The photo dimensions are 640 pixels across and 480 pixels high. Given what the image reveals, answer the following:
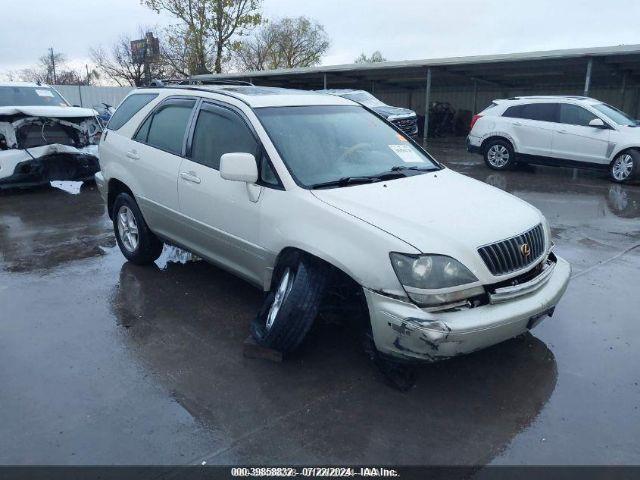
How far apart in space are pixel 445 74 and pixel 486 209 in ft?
67.9

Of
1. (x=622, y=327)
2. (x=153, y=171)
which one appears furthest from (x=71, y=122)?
(x=622, y=327)

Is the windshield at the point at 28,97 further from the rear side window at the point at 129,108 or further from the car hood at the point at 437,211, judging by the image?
the car hood at the point at 437,211

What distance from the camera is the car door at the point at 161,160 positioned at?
15.1 feet

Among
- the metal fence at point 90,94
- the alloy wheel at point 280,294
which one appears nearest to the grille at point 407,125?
the alloy wheel at point 280,294

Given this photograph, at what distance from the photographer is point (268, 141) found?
3.85 meters

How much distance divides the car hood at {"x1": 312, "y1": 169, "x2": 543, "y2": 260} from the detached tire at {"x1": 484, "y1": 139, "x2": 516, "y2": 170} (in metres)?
9.16

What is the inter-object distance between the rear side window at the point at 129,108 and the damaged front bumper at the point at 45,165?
13.6 feet

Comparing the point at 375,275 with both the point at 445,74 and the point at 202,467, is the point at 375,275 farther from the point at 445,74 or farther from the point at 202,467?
the point at 445,74

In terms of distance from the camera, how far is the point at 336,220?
3.24 meters

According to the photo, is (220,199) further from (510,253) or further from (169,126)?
(510,253)

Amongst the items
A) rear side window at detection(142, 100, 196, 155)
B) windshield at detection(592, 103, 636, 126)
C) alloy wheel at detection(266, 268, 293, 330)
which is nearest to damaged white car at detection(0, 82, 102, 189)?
rear side window at detection(142, 100, 196, 155)

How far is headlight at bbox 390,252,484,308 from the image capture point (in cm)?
295

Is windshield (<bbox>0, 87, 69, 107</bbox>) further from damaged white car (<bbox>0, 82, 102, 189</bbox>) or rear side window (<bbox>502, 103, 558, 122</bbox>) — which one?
rear side window (<bbox>502, 103, 558, 122</bbox>)

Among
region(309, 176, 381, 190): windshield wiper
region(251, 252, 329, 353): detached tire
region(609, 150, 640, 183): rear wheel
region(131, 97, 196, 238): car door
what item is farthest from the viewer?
region(609, 150, 640, 183): rear wheel
